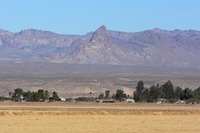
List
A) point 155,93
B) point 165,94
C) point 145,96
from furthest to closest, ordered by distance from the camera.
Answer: point 165,94, point 145,96, point 155,93

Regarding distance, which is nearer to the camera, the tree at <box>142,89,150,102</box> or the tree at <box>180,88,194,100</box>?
the tree at <box>180,88,194,100</box>

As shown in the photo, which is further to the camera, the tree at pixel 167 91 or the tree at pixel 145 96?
the tree at pixel 167 91

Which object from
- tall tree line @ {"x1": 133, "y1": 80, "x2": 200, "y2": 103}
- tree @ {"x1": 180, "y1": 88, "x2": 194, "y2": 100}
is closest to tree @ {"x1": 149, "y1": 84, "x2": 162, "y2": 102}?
tall tree line @ {"x1": 133, "y1": 80, "x2": 200, "y2": 103}

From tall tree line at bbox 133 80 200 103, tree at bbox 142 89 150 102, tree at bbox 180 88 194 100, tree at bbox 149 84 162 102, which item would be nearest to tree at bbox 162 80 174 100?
tall tree line at bbox 133 80 200 103

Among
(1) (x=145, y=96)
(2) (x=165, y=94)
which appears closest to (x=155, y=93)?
(1) (x=145, y=96)

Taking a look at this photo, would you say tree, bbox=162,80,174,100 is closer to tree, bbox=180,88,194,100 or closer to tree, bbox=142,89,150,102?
tree, bbox=180,88,194,100

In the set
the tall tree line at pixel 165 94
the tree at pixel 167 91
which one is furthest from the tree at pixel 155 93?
the tree at pixel 167 91

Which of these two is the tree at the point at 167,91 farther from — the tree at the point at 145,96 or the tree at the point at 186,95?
the tree at the point at 145,96

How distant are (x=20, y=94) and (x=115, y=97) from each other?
81.0 feet

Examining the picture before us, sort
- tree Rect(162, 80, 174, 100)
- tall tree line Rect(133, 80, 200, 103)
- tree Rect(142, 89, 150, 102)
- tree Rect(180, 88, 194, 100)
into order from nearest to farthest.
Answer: tall tree line Rect(133, 80, 200, 103) → tree Rect(180, 88, 194, 100) → tree Rect(142, 89, 150, 102) → tree Rect(162, 80, 174, 100)

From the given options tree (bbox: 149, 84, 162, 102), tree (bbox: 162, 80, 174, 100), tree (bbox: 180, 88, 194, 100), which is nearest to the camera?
tree (bbox: 180, 88, 194, 100)

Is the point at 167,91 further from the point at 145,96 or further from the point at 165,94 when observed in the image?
the point at 145,96

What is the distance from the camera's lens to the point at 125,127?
55031mm

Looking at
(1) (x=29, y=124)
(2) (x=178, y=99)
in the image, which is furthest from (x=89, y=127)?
(2) (x=178, y=99)
